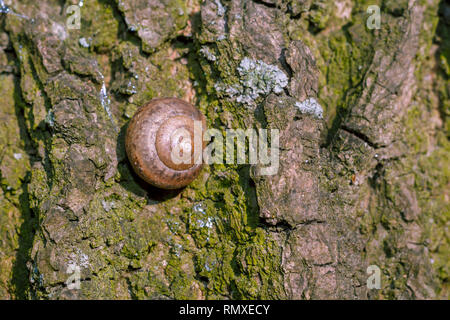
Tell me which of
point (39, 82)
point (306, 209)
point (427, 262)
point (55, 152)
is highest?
point (39, 82)

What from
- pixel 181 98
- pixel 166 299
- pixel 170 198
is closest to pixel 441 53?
pixel 181 98

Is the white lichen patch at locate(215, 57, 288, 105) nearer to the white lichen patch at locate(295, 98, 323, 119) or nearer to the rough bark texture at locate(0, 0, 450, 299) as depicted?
the rough bark texture at locate(0, 0, 450, 299)

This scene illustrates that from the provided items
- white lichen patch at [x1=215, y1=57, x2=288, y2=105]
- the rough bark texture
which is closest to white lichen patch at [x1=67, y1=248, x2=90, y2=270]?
the rough bark texture

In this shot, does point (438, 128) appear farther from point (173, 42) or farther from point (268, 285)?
point (173, 42)

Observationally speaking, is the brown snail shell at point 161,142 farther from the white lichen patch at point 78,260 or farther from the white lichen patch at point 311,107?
the white lichen patch at point 311,107

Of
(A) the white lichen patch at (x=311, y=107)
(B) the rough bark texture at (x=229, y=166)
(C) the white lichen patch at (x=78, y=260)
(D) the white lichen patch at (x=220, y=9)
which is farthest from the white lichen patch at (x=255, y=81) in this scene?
(C) the white lichen patch at (x=78, y=260)
